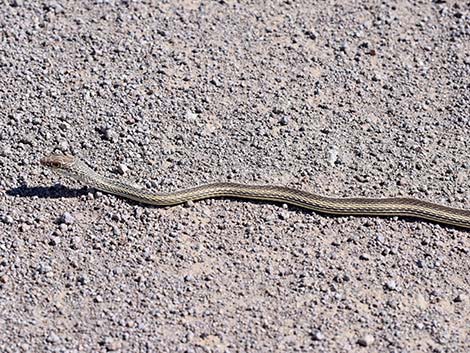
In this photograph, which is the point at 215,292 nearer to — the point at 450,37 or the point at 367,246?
the point at 367,246

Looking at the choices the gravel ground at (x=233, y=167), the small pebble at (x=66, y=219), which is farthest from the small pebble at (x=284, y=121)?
the small pebble at (x=66, y=219)

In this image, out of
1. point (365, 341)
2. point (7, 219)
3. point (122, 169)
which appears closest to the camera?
point (365, 341)

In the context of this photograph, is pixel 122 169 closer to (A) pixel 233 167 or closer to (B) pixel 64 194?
(B) pixel 64 194

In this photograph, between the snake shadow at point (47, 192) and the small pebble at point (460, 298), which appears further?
the snake shadow at point (47, 192)

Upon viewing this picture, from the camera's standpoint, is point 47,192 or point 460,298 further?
point 47,192

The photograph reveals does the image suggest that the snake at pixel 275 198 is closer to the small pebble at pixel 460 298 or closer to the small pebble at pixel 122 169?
the small pebble at pixel 122 169

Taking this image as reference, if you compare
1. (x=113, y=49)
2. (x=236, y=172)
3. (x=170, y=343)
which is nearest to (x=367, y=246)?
(x=236, y=172)

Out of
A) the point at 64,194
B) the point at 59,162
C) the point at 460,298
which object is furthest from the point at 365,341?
the point at 59,162

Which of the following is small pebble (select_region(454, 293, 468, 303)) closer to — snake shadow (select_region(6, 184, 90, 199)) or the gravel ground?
the gravel ground
